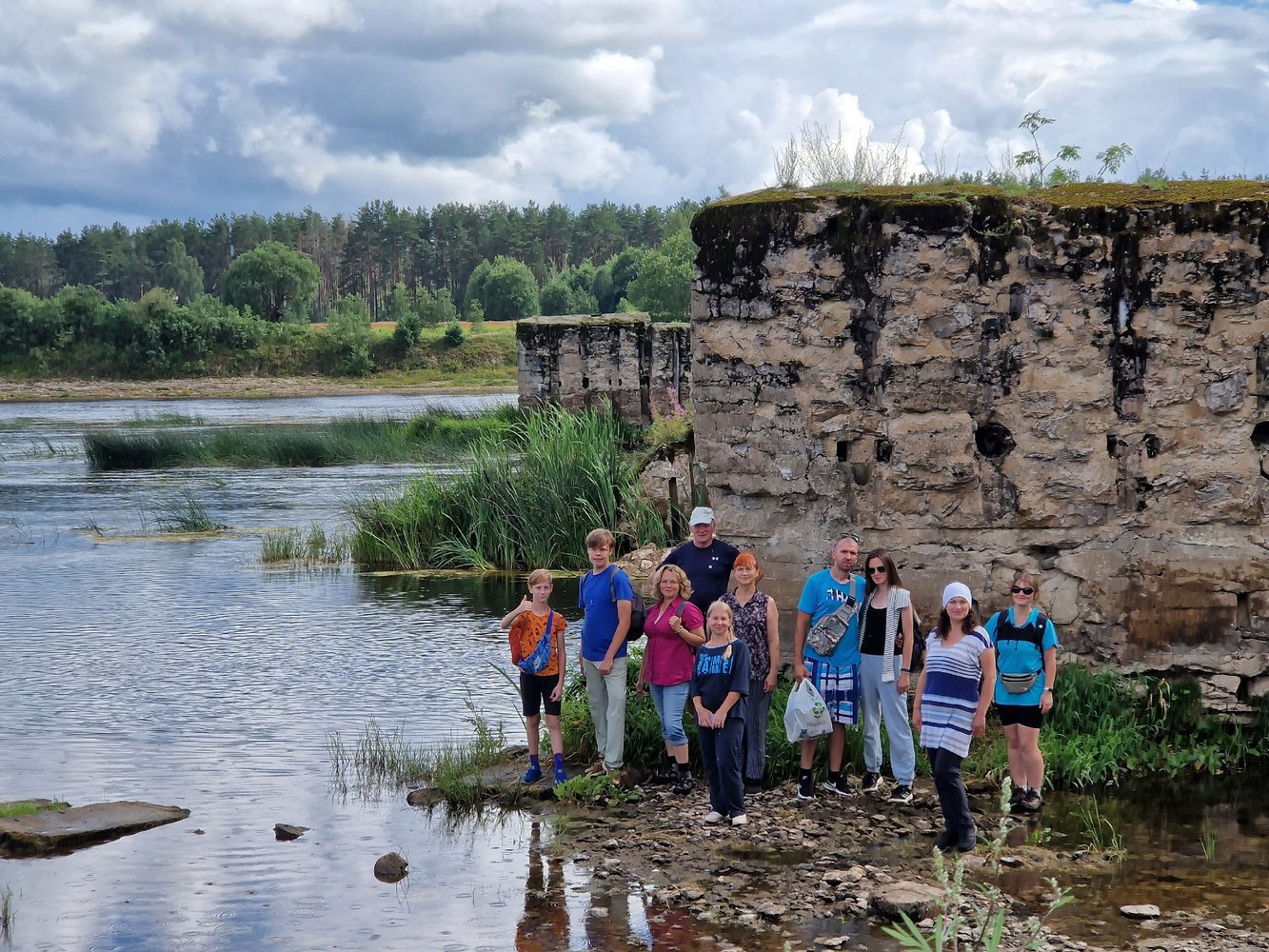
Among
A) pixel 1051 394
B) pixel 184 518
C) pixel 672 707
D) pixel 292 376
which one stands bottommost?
pixel 184 518

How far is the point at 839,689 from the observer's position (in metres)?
7.55

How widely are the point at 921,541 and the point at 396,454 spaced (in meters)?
22.9

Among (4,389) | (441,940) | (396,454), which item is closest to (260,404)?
(4,389)

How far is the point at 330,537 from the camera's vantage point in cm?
1878

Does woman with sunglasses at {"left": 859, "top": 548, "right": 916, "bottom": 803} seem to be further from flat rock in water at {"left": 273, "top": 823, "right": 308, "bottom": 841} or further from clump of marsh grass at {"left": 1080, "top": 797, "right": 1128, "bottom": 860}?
flat rock in water at {"left": 273, "top": 823, "right": 308, "bottom": 841}

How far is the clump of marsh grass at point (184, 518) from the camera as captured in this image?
20.7 m

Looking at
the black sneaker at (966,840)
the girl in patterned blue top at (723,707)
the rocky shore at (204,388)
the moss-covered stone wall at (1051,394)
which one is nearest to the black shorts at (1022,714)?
the black sneaker at (966,840)

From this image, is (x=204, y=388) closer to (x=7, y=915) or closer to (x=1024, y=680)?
(x=7, y=915)

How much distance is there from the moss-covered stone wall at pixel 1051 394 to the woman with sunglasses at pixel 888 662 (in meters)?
0.73

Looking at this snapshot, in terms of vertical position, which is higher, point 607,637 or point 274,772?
point 607,637

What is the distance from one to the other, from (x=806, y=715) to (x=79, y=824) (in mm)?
3809

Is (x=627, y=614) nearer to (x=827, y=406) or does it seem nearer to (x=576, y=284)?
(x=827, y=406)

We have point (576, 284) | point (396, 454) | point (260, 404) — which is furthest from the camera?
point (576, 284)

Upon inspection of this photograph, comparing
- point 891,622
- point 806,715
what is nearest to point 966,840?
point 806,715
